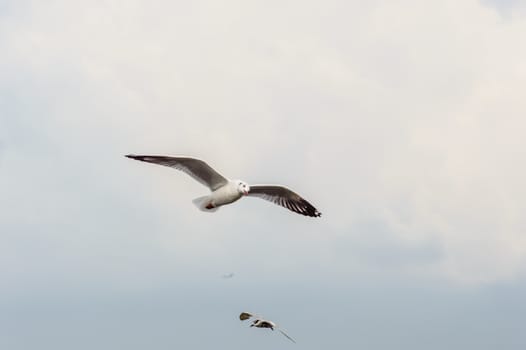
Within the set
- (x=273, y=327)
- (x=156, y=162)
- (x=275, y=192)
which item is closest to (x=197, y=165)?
(x=156, y=162)

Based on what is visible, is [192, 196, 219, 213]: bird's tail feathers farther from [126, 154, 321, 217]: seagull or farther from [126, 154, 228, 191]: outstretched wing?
[126, 154, 228, 191]: outstretched wing

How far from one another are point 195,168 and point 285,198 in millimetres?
Answer: 5273

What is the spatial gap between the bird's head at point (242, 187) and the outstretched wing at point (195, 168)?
69 centimetres

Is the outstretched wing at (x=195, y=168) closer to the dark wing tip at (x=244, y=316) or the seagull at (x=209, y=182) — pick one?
the seagull at (x=209, y=182)

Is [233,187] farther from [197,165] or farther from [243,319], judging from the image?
[243,319]

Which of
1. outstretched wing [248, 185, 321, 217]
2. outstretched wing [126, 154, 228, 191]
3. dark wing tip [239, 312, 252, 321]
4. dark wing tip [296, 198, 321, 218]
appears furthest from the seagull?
dark wing tip [239, 312, 252, 321]

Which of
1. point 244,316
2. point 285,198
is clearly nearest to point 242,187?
point 285,198

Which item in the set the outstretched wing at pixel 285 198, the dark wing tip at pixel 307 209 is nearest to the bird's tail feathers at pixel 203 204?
the outstretched wing at pixel 285 198

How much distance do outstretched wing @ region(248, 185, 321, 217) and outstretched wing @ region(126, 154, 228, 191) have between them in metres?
1.92

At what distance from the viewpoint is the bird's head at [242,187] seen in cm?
3862

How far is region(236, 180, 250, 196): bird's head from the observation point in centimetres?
3862

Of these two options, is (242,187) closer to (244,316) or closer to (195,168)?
(195,168)

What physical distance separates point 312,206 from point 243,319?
894 centimetres

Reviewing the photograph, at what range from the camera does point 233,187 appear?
127ft
